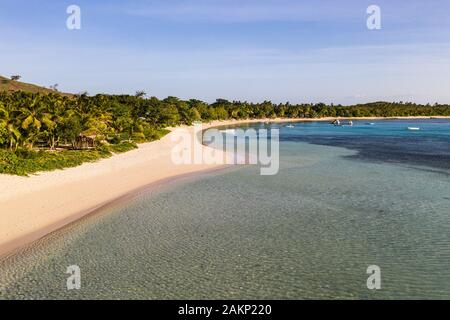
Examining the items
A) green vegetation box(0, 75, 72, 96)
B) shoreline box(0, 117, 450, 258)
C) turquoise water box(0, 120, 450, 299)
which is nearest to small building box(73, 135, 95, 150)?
shoreline box(0, 117, 450, 258)

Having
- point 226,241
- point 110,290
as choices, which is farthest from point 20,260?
point 226,241

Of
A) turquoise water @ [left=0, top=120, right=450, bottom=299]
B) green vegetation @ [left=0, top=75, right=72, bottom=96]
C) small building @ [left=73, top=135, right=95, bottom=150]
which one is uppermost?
green vegetation @ [left=0, top=75, right=72, bottom=96]

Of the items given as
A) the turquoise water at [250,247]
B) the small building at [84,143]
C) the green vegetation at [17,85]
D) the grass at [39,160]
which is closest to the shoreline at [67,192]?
the grass at [39,160]

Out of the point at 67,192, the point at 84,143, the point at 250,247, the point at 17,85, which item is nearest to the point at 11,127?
the point at 84,143

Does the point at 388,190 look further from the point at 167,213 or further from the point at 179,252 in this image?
the point at 179,252

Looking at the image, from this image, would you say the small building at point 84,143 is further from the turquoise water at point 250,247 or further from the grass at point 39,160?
the turquoise water at point 250,247

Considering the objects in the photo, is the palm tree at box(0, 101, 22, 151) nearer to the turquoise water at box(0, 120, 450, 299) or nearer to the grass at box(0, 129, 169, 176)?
the grass at box(0, 129, 169, 176)

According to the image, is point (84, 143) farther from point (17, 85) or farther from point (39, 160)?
point (17, 85)
